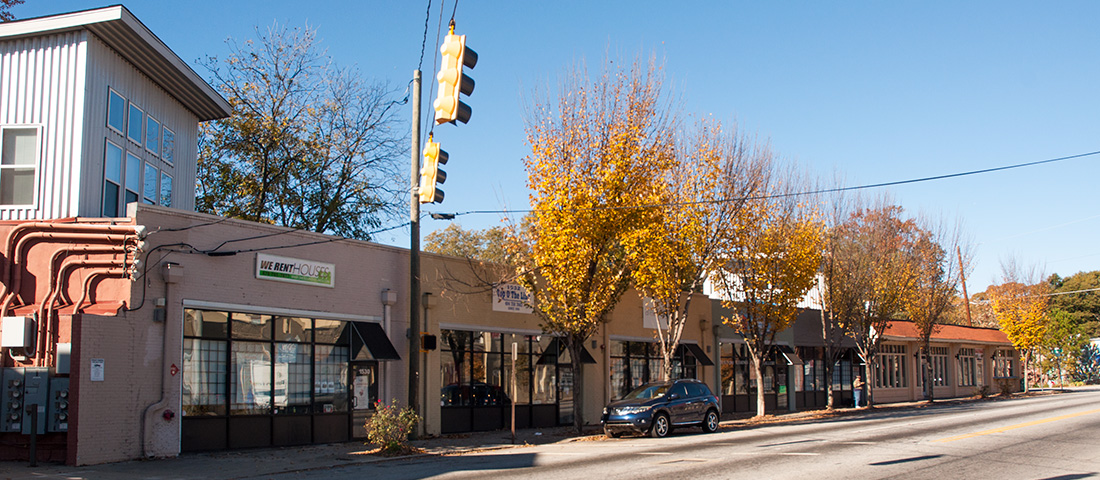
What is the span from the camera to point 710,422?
23.0m

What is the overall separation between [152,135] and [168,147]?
2.84 feet

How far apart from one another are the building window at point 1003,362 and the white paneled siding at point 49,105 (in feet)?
178

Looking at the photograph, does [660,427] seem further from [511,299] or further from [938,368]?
[938,368]

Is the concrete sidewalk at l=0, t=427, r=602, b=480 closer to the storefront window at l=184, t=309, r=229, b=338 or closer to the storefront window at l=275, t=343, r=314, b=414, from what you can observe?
the storefront window at l=275, t=343, r=314, b=414

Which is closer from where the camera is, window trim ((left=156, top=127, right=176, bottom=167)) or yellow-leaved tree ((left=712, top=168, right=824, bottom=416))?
window trim ((left=156, top=127, right=176, bottom=167))

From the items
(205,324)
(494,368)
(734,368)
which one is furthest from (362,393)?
(734,368)

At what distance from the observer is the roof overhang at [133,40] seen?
1727cm

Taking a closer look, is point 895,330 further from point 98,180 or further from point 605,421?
point 98,180

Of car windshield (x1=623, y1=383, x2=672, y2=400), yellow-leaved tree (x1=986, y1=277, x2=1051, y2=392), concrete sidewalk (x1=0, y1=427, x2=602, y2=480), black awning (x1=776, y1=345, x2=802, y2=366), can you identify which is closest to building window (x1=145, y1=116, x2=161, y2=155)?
concrete sidewalk (x1=0, y1=427, x2=602, y2=480)

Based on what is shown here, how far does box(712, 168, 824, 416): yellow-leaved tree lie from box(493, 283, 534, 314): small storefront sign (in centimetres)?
688

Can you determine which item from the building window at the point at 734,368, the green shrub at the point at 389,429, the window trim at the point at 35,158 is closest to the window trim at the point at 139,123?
the window trim at the point at 35,158

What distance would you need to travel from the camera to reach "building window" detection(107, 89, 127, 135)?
60.2 feet

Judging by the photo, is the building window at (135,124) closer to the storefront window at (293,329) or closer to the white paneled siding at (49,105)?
the white paneled siding at (49,105)

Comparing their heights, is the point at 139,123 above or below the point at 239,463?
above
